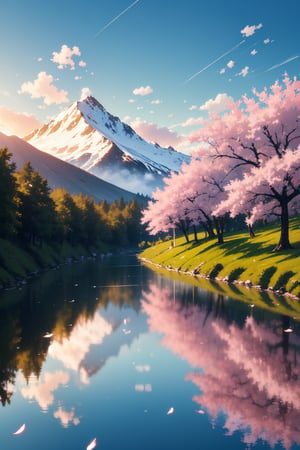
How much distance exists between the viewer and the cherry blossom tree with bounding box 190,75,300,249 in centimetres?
3881

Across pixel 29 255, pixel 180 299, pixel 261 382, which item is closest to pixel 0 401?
pixel 261 382

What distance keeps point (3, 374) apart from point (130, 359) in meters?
4.72

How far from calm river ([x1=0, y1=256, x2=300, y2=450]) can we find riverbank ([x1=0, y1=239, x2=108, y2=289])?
22.9m

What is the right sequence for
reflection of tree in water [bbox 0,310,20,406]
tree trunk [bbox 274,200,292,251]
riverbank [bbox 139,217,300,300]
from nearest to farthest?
reflection of tree in water [bbox 0,310,20,406] → riverbank [bbox 139,217,300,300] → tree trunk [bbox 274,200,292,251]

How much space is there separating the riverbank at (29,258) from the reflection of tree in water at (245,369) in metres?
28.7

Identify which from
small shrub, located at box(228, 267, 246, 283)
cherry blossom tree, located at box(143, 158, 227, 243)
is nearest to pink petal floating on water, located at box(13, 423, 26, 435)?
small shrub, located at box(228, 267, 246, 283)

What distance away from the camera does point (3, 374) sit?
1523 cm

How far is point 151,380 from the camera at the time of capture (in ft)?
46.9

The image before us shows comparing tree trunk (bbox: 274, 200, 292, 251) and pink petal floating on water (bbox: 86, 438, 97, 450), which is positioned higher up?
tree trunk (bbox: 274, 200, 292, 251)

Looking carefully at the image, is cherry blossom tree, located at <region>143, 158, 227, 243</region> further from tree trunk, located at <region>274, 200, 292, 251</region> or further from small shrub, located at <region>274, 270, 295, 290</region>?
small shrub, located at <region>274, 270, 295, 290</region>

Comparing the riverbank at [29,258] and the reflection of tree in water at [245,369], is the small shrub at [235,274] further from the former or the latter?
the riverbank at [29,258]

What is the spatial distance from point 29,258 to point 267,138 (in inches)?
1741

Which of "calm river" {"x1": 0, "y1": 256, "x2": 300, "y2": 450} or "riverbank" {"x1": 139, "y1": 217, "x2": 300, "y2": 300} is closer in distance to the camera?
"calm river" {"x1": 0, "y1": 256, "x2": 300, "y2": 450}

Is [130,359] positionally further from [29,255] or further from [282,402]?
[29,255]
